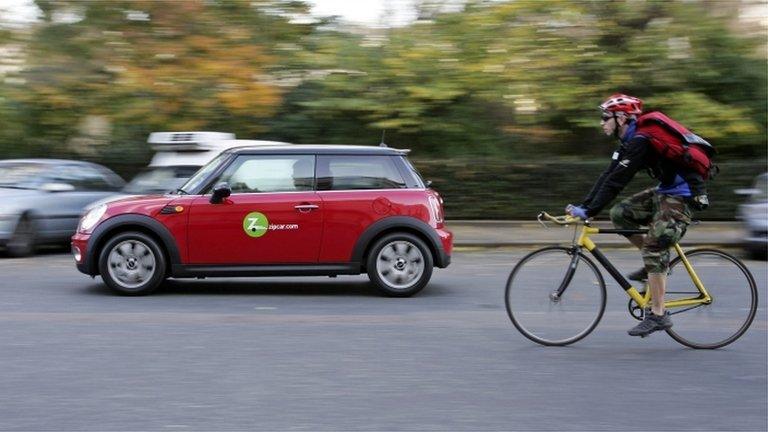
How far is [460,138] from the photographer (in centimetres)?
2084

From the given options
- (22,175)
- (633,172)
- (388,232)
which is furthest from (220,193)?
(22,175)

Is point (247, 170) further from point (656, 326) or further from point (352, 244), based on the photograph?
point (656, 326)

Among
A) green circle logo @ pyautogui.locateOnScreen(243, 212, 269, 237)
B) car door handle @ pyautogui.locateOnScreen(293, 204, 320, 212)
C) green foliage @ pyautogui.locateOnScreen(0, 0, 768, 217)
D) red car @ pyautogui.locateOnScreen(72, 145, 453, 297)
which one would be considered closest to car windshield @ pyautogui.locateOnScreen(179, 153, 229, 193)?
red car @ pyautogui.locateOnScreen(72, 145, 453, 297)

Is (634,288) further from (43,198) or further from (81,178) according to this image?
(81,178)

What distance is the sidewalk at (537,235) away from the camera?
16.6m

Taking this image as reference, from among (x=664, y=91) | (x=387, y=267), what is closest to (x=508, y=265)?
(x=387, y=267)

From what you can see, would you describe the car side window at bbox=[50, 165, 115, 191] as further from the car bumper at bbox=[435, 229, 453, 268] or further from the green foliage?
the car bumper at bbox=[435, 229, 453, 268]

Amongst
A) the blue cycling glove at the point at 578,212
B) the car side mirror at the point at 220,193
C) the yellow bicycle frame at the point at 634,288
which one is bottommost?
the yellow bicycle frame at the point at 634,288

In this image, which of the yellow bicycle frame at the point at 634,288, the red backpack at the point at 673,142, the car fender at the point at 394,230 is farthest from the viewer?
the car fender at the point at 394,230

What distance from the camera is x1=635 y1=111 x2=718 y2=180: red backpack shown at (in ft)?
22.4

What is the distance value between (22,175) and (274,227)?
648 centimetres

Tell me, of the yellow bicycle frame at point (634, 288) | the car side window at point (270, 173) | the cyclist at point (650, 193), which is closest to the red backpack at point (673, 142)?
the cyclist at point (650, 193)

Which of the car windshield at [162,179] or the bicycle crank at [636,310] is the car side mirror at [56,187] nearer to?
the car windshield at [162,179]

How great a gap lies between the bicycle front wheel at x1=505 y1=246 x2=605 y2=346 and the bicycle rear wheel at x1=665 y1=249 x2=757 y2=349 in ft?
1.82
